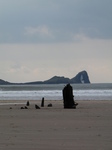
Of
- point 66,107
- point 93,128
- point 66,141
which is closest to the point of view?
point 66,141

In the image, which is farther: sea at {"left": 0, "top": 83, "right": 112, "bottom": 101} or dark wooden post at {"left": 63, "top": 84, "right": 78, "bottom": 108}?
sea at {"left": 0, "top": 83, "right": 112, "bottom": 101}

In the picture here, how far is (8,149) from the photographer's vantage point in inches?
284

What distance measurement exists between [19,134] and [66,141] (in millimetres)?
1555

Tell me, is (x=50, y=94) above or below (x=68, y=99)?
above

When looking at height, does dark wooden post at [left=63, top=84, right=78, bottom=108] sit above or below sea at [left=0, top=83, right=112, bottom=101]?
below

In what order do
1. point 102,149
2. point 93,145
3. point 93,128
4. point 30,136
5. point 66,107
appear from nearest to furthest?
1. point 102,149
2. point 93,145
3. point 30,136
4. point 93,128
5. point 66,107

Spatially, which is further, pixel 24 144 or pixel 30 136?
pixel 30 136

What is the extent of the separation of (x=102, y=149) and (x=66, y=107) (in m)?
13.4

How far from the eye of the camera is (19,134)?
30.1 ft

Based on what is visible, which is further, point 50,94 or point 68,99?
point 50,94

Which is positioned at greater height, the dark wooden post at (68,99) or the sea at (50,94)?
the sea at (50,94)

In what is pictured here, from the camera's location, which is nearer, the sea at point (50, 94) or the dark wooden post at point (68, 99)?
the dark wooden post at point (68, 99)

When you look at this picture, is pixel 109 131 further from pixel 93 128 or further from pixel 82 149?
pixel 82 149

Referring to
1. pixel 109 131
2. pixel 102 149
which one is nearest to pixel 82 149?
pixel 102 149
